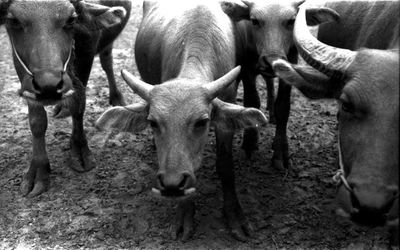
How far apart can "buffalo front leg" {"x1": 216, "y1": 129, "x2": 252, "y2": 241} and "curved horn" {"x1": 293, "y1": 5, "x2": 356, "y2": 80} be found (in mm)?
1016

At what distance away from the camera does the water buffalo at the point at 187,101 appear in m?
3.56

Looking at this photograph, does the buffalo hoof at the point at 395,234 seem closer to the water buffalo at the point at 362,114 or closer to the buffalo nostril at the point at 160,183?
the water buffalo at the point at 362,114

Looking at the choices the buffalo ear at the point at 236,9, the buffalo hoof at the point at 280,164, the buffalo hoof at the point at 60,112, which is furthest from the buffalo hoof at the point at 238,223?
the buffalo hoof at the point at 60,112

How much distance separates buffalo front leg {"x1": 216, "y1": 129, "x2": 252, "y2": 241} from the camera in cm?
423

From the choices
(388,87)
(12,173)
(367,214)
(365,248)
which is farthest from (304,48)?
(12,173)

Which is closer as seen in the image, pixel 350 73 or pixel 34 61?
pixel 350 73

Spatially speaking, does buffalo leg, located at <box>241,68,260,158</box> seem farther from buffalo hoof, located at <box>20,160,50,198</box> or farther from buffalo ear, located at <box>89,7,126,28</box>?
buffalo hoof, located at <box>20,160,50,198</box>

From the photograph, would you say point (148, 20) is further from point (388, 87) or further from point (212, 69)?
point (388, 87)

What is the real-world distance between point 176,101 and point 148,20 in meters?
2.27

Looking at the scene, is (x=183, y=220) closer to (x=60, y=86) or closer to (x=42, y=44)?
(x=60, y=86)

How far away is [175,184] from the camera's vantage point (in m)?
3.43

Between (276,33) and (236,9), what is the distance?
0.53 metres

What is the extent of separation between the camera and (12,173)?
17.4 ft

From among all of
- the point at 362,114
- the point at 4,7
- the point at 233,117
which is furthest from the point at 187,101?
the point at 4,7
